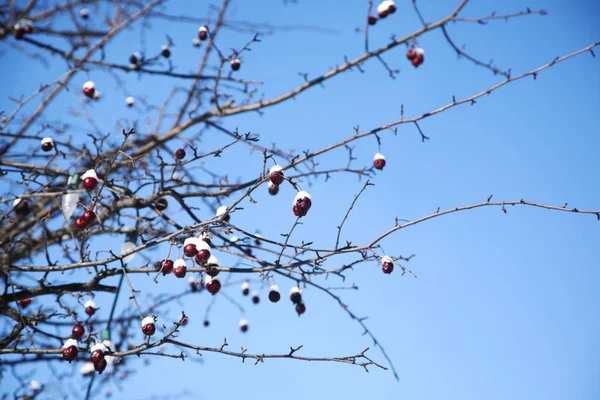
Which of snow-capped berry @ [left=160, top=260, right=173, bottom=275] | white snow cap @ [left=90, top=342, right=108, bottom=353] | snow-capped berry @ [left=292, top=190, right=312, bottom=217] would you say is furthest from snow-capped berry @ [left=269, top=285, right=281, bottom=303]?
white snow cap @ [left=90, top=342, right=108, bottom=353]

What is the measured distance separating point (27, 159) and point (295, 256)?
245 centimetres

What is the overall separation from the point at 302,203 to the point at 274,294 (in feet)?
3.14

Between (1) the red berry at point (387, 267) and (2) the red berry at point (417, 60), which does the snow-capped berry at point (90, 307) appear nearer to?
(1) the red berry at point (387, 267)

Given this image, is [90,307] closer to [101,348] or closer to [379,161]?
[101,348]

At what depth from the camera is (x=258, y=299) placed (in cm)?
416

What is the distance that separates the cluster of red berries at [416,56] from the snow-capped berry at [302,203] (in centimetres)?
167

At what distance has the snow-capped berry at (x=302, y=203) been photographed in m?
2.16

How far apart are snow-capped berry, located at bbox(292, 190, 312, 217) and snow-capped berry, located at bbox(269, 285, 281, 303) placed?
0.86 meters

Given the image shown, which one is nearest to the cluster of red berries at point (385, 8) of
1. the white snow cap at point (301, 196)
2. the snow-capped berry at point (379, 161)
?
the snow-capped berry at point (379, 161)

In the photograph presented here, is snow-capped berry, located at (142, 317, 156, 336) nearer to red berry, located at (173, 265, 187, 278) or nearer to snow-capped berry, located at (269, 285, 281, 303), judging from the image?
red berry, located at (173, 265, 187, 278)

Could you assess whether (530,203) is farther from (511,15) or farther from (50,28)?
(50,28)

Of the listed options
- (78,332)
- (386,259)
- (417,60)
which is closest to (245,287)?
(78,332)

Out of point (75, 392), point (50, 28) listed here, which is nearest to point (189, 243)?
point (50, 28)

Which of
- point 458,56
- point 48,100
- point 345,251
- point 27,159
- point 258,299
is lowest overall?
point 345,251
